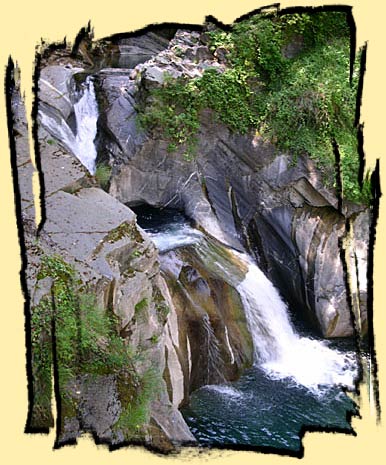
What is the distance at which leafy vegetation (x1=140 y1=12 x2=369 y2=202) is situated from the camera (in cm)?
966

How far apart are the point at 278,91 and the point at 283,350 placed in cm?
470

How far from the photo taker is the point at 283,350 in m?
8.95

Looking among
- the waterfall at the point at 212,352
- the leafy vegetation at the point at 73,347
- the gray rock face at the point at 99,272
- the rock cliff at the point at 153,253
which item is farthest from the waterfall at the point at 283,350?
the leafy vegetation at the point at 73,347

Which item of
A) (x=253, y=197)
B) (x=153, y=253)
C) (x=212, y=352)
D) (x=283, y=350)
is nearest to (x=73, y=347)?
(x=153, y=253)

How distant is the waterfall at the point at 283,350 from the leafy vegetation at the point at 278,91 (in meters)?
2.34

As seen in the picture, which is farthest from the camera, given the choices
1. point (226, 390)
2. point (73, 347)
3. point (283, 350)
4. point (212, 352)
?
point (283, 350)

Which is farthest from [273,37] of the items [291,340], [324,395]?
[324,395]

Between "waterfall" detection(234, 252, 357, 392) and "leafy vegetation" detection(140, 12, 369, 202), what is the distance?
2.34 m

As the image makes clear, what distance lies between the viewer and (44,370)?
5.12 m

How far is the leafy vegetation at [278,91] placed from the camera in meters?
9.66

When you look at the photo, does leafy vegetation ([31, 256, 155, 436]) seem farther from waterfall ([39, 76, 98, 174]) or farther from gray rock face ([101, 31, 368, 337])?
gray rock face ([101, 31, 368, 337])

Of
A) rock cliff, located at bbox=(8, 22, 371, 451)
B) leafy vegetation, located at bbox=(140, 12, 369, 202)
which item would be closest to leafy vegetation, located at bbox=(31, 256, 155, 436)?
rock cliff, located at bbox=(8, 22, 371, 451)

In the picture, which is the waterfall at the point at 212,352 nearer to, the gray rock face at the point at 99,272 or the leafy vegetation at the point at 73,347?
the gray rock face at the point at 99,272

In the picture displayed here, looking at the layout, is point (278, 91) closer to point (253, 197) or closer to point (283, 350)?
point (253, 197)
